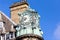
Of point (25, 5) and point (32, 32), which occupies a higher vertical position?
point (25, 5)

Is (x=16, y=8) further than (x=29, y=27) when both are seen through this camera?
Yes

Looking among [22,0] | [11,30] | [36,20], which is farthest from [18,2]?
[36,20]

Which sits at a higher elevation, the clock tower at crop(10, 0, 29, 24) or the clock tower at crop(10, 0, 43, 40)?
the clock tower at crop(10, 0, 29, 24)

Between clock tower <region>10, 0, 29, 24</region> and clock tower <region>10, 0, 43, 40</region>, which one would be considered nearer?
clock tower <region>10, 0, 43, 40</region>

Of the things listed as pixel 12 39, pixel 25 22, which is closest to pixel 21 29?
pixel 25 22

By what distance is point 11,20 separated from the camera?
34.0 m

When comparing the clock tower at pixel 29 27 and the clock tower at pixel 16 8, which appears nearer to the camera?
the clock tower at pixel 29 27

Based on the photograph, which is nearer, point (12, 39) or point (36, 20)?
point (36, 20)

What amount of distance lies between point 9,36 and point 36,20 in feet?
30.5

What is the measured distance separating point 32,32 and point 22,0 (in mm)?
10751

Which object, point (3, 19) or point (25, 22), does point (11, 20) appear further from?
point (25, 22)

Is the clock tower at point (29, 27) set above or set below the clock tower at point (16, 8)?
below

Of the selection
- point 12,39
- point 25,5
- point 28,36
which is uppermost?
point 25,5

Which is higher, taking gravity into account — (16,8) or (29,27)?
(16,8)
